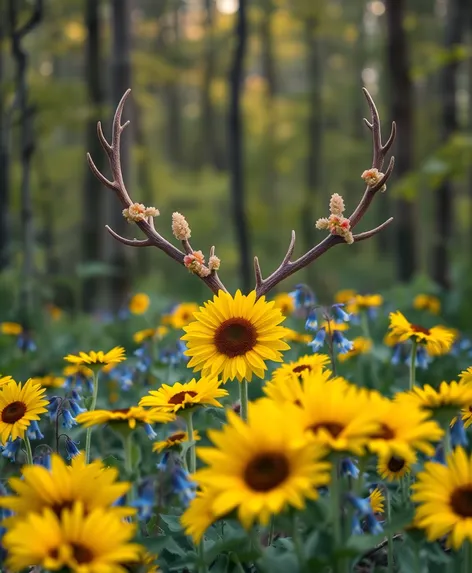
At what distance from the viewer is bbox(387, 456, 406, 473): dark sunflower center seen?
184cm

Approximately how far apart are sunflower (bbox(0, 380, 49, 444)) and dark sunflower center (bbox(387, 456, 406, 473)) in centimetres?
95

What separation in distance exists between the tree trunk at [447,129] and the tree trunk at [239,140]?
2.39 metres

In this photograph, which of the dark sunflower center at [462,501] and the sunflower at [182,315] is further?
the sunflower at [182,315]

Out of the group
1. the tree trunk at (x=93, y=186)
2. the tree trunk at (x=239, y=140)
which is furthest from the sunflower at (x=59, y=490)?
the tree trunk at (x=93, y=186)

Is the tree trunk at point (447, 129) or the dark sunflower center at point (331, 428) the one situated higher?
the tree trunk at point (447, 129)

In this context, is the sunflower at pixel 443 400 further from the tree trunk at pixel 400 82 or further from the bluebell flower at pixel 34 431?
the tree trunk at pixel 400 82

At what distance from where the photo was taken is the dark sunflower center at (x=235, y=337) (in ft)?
6.59

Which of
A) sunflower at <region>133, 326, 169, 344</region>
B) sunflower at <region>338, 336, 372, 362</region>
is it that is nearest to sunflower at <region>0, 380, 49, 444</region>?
sunflower at <region>133, 326, 169, 344</region>

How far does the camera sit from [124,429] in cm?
164

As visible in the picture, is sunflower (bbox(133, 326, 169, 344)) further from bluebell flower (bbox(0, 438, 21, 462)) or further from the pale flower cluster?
the pale flower cluster

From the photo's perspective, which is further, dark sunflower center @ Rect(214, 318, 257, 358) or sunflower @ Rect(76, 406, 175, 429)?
dark sunflower center @ Rect(214, 318, 257, 358)

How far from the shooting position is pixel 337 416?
4.85 feet

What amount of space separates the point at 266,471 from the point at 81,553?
39 cm

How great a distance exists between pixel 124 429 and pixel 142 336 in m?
2.09
